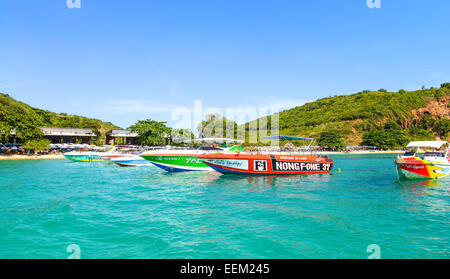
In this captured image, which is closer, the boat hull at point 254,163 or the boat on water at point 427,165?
the boat on water at point 427,165

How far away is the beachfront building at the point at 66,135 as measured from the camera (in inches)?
2286

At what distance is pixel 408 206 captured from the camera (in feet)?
35.9

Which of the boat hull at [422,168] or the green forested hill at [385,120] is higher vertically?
the green forested hill at [385,120]

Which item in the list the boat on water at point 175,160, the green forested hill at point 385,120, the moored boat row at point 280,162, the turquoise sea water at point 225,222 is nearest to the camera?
the turquoise sea water at point 225,222

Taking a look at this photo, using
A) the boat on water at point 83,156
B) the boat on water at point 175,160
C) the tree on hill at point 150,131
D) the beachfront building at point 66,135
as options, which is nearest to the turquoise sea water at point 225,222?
the boat on water at point 175,160

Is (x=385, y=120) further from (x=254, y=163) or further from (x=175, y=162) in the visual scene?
(x=175, y=162)

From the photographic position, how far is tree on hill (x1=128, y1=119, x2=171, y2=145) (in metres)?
57.2

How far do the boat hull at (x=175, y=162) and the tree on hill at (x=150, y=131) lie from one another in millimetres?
35704

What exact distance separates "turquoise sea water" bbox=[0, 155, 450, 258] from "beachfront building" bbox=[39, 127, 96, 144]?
51.6 metres

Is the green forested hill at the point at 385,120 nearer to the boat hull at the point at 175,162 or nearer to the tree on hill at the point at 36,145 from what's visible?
the boat hull at the point at 175,162

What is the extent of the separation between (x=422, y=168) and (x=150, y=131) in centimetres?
5203

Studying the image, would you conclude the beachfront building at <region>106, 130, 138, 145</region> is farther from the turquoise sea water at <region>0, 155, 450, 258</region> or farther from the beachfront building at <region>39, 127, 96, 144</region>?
the turquoise sea water at <region>0, 155, 450, 258</region>

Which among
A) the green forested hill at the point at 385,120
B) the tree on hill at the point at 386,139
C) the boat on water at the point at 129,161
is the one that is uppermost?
the green forested hill at the point at 385,120
